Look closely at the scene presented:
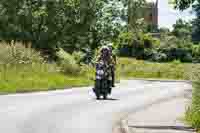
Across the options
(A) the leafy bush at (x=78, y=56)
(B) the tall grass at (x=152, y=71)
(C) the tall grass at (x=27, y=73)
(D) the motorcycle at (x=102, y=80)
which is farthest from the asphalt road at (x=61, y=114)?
(B) the tall grass at (x=152, y=71)

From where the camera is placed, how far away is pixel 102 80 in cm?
2638

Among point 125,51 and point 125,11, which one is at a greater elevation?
point 125,11

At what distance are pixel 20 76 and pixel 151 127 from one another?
20751mm

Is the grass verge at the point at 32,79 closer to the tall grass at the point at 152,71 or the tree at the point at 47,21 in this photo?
the tree at the point at 47,21

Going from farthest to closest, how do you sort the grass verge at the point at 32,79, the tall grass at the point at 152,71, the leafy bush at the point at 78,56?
the tall grass at the point at 152,71 → the leafy bush at the point at 78,56 → the grass verge at the point at 32,79

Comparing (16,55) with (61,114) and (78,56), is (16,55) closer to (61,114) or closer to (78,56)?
(78,56)

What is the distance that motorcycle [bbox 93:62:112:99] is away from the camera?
25922 mm

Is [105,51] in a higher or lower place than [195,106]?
higher

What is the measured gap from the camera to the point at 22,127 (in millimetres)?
15234

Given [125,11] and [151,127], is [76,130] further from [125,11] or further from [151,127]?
[125,11]

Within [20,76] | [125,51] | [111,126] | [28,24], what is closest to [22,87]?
[20,76]

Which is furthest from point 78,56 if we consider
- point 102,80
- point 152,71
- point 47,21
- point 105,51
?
point 105,51

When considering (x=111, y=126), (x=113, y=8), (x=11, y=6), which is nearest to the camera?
(x=111, y=126)

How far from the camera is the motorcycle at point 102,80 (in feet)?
85.0
